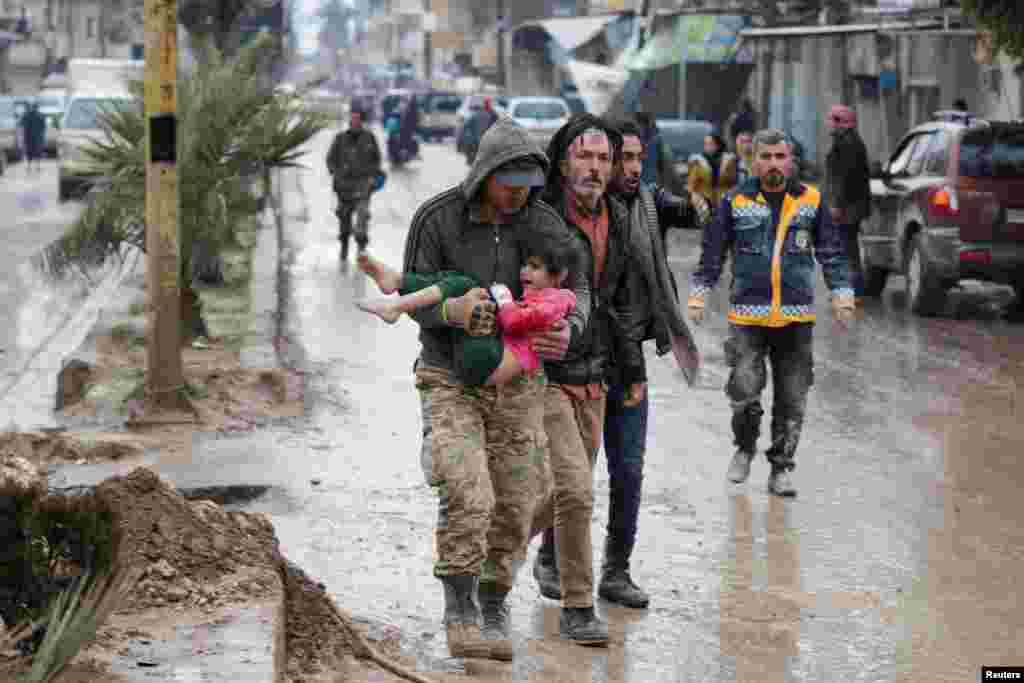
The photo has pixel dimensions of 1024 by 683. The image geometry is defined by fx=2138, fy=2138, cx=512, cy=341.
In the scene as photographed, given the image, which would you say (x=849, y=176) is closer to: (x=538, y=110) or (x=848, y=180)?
(x=848, y=180)

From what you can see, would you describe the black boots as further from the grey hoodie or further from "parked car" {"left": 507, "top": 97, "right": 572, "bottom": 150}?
"parked car" {"left": 507, "top": 97, "right": 572, "bottom": 150}

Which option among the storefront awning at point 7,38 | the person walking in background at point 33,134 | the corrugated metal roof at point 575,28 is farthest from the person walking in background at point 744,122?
the storefront awning at point 7,38

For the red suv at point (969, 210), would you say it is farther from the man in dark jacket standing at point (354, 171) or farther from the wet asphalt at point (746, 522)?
the man in dark jacket standing at point (354, 171)

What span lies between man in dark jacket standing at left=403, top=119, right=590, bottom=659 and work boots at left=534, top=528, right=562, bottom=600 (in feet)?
3.15

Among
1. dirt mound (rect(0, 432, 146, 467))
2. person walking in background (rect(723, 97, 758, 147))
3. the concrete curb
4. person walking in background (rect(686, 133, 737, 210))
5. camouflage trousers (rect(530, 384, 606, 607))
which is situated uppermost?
person walking in background (rect(723, 97, 758, 147))

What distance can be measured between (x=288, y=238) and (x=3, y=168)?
20562mm

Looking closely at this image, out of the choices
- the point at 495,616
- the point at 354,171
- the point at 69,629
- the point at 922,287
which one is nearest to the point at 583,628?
the point at 495,616

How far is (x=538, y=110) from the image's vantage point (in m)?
50.3

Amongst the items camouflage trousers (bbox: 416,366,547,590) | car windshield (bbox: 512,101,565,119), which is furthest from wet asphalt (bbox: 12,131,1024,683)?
car windshield (bbox: 512,101,565,119)

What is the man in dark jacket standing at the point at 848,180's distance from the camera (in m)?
19.5

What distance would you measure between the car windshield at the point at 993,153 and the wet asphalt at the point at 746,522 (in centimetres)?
245

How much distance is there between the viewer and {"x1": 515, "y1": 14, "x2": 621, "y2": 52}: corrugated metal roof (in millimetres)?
64062

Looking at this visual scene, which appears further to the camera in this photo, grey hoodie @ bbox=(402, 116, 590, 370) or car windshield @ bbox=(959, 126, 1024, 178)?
car windshield @ bbox=(959, 126, 1024, 178)

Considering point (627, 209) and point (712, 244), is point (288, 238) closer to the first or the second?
point (712, 244)
